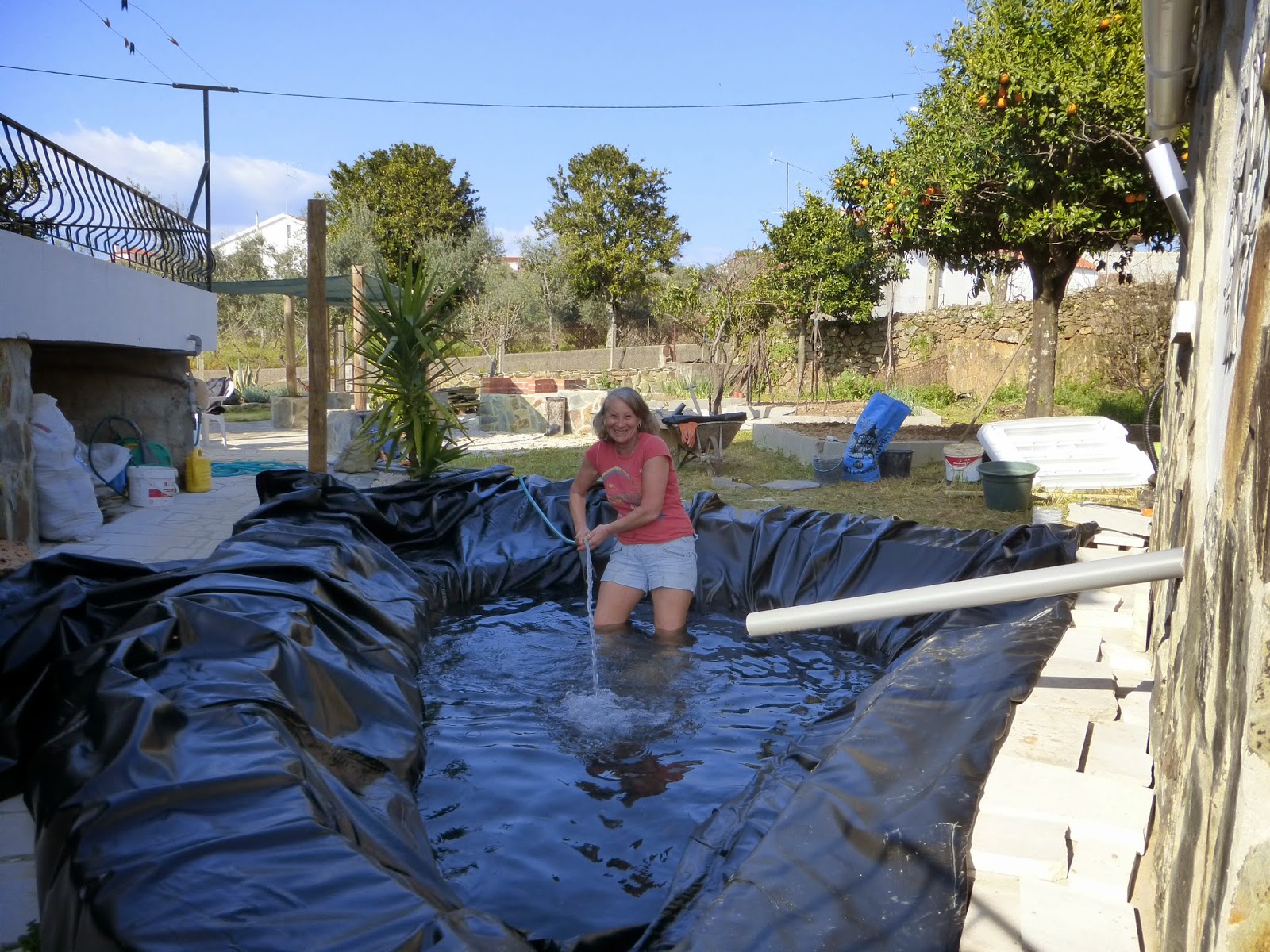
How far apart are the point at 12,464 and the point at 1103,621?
18.8 ft

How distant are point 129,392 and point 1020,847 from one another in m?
8.59

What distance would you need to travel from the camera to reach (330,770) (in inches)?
102

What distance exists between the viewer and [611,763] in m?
3.38

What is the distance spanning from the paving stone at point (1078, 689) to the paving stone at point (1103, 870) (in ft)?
2.39

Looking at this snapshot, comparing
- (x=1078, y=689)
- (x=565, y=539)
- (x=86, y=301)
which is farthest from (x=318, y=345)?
(x=1078, y=689)

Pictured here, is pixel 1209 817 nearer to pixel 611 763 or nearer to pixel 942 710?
pixel 942 710

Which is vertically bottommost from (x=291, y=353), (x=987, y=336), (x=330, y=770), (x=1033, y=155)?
(x=330, y=770)

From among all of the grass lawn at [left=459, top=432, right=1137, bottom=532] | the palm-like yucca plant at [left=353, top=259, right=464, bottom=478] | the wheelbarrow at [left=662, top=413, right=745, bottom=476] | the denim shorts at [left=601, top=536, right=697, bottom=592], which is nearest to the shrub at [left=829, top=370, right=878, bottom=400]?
the grass lawn at [left=459, top=432, right=1137, bottom=532]

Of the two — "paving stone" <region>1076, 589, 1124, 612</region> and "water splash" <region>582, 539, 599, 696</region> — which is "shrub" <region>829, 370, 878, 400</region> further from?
"paving stone" <region>1076, 589, 1124, 612</region>

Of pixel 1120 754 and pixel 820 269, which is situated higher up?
pixel 820 269

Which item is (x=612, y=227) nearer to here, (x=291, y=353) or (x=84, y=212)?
(x=291, y=353)

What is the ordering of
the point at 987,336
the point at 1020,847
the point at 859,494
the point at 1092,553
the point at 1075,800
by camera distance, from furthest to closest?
1. the point at 987,336
2. the point at 859,494
3. the point at 1092,553
4. the point at 1075,800
5. the point at 1020,847

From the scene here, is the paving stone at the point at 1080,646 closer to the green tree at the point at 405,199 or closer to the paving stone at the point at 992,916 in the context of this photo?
the paving stone at the point at 992,916

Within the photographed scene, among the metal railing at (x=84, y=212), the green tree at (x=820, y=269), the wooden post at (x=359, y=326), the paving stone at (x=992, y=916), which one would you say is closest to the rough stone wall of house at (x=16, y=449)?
the metal railing at (x=84, y=212)
